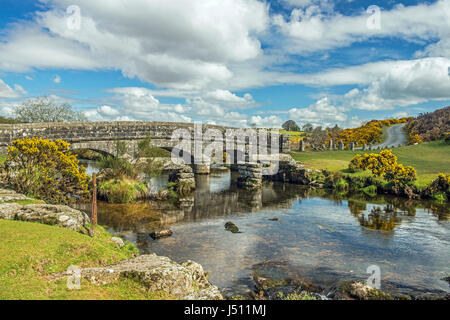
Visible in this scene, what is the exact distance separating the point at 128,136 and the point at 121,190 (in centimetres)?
977

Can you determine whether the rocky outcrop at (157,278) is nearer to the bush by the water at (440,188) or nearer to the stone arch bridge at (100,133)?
the stone arch bridge at (100,133)

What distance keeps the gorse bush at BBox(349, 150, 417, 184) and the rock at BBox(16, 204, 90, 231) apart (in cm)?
2519

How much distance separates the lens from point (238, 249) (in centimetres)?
1234

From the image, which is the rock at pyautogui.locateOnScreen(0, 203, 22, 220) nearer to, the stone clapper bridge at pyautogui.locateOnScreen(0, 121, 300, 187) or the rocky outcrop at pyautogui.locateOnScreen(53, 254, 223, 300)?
the rocky outcrop at pyautogui.locateOnScreen(53, 254, 223, 300)

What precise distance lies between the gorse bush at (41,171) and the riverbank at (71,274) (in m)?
6.00

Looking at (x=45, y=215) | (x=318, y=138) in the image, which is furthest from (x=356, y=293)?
(x=318, y=138)

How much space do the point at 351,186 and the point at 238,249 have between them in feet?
64.7

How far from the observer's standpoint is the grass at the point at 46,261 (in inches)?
229

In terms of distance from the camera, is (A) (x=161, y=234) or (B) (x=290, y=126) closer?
(A) (x=161, y=234)

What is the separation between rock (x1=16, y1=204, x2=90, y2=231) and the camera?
31.2 ft

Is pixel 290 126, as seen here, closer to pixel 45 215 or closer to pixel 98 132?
pixel 98 132

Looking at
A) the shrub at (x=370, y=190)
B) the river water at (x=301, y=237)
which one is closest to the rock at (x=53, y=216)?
the river water at (x=301, y=237)

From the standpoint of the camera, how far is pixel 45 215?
973 cm

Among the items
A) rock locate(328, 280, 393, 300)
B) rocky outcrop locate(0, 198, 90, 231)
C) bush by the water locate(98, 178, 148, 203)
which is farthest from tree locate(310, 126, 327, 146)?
rocky outcrop locate(0, 198, 90, 231)
